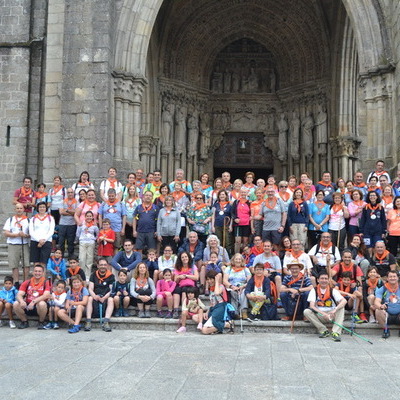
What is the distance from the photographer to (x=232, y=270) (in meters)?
8.89

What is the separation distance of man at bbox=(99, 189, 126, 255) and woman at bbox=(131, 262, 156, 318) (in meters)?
1.69

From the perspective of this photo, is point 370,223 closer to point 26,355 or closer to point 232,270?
point 232,270

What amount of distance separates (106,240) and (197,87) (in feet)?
39.0

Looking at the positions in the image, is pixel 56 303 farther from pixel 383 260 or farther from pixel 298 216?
pixel 383 260

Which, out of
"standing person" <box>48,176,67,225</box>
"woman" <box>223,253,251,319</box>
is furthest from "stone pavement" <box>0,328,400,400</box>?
"standing person" <box>48,176,67,225</box>

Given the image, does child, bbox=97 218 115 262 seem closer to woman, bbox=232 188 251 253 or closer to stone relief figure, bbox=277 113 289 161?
woman, bbox=232 188 251 253

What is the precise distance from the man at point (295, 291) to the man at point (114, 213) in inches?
134

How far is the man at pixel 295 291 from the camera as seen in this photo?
8.33m

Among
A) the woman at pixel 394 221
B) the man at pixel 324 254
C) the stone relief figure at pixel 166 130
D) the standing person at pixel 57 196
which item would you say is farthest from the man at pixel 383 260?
the stone relief figure at pixel 166 130

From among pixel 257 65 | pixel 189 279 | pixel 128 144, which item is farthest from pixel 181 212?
pixel 257 65

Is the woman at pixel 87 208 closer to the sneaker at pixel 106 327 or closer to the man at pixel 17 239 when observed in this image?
the man at pixel 17 239

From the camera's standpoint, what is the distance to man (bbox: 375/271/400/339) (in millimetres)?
7777

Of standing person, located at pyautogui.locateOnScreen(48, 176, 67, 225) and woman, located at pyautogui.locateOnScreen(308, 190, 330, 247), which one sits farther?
standing person, located at pyautogui.locateOnScreen(48, 176, 67, 225)


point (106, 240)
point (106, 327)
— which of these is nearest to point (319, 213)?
point (106, 240)
